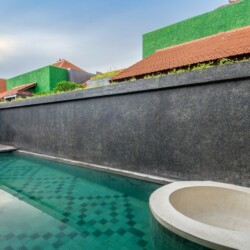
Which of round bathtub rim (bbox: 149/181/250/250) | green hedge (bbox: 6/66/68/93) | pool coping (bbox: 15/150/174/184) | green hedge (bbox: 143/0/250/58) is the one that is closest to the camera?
round bathtub rim (bbox: 149/181/250/250)

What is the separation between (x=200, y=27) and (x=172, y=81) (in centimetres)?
860

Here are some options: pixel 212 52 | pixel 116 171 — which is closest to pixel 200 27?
pixel 212 52

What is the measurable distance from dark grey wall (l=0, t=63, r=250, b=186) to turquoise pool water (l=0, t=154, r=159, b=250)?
897mm

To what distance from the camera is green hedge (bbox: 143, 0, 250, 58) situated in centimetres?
1058

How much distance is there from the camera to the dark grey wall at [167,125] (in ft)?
14.2

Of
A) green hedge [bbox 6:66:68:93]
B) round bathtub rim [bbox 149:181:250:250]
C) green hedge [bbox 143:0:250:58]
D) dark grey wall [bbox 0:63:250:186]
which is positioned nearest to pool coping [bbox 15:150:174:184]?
dark grey wall [bbox 0:63:250:186]

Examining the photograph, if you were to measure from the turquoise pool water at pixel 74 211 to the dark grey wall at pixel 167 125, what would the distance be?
35.3 inches

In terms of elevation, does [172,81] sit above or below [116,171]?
above

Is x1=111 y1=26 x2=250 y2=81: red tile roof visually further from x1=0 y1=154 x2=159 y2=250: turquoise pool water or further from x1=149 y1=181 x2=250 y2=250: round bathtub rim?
x1=149 y1=181 x2=250 y2=250: round bathtub rim

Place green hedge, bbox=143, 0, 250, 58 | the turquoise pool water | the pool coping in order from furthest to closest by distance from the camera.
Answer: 1. green hedge, bbox=143, 0, 250, 58
2. the pool coping
3. the turquoise pool water

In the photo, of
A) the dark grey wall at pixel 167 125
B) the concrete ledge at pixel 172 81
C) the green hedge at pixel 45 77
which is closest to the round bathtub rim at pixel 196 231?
the dark grey wall at pixel 167 125

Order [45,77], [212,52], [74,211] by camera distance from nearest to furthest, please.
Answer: [74,211], [212,52], [45,77]

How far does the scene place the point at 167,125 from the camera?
534cm

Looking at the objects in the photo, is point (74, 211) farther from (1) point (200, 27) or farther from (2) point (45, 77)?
(2) point (45, 77)
